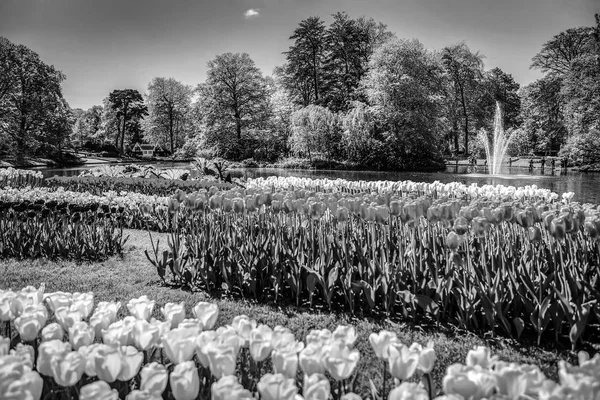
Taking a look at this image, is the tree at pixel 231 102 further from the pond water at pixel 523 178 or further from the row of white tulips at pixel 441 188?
the row of white tulips at pixel 441 188

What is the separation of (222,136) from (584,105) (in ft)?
94.1

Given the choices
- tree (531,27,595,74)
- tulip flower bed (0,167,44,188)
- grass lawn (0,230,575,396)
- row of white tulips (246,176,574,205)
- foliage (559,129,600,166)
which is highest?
tree (531,27,595,74)

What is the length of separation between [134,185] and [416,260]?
1165cm

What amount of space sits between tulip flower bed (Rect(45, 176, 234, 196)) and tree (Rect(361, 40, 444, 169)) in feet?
66.1

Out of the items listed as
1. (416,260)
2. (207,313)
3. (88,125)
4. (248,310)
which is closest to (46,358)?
(207,313)

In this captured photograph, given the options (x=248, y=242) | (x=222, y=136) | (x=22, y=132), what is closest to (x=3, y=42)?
(x=22, y=132)

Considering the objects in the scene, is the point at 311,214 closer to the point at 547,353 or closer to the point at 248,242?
the point at 248,242

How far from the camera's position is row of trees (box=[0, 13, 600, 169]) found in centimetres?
3064

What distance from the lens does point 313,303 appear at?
4219mm

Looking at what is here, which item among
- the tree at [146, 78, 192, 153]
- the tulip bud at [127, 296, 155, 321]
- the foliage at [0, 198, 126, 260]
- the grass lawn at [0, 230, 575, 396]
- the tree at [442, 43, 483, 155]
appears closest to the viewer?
the tulip bud at [127, 296, 155, 321]

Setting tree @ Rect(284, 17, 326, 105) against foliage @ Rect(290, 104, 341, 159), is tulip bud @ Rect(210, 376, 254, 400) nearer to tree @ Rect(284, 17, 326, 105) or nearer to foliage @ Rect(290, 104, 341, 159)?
foliage @ Rect(290, 104, 341, 159)

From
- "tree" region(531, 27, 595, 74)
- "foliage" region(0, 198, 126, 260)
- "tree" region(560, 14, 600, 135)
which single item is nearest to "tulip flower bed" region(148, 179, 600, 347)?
"foliage" region(0, 198, 126, 260)

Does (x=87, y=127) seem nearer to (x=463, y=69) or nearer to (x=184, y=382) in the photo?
(x=463, y=69)

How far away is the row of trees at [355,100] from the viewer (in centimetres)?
3064
